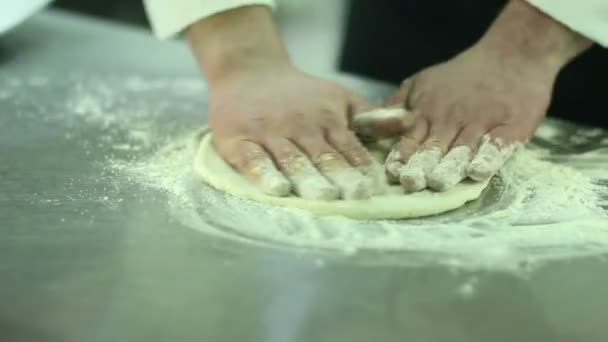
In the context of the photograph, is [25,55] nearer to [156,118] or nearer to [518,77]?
[156,118]

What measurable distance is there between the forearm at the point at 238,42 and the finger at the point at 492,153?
23 centimetres

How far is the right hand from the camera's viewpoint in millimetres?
685

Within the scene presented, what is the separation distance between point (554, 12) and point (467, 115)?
0.47 ft

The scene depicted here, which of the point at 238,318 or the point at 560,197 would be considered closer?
the point at 238,318

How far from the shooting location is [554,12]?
812 millimetres

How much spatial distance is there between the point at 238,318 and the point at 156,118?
495mm

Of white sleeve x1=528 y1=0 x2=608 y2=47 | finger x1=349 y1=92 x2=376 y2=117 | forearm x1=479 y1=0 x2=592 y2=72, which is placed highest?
white sleeve x1=528 y1=0 x2=608 y2=47

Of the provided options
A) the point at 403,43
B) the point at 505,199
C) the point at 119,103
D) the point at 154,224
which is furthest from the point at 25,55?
the point at 505,199

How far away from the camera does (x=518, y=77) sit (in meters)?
0.83

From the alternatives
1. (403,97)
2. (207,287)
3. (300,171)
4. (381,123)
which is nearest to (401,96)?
(403,97)

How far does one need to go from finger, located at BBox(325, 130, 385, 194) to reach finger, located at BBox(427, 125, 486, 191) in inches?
1.8

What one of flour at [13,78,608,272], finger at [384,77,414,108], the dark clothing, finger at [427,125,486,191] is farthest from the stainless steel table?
the dark clothing

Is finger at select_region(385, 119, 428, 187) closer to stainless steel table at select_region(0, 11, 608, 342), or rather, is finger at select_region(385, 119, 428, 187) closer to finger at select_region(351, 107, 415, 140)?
finger at select_region(351, 107, 415, 140)

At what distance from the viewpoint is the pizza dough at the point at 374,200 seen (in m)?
0.66
